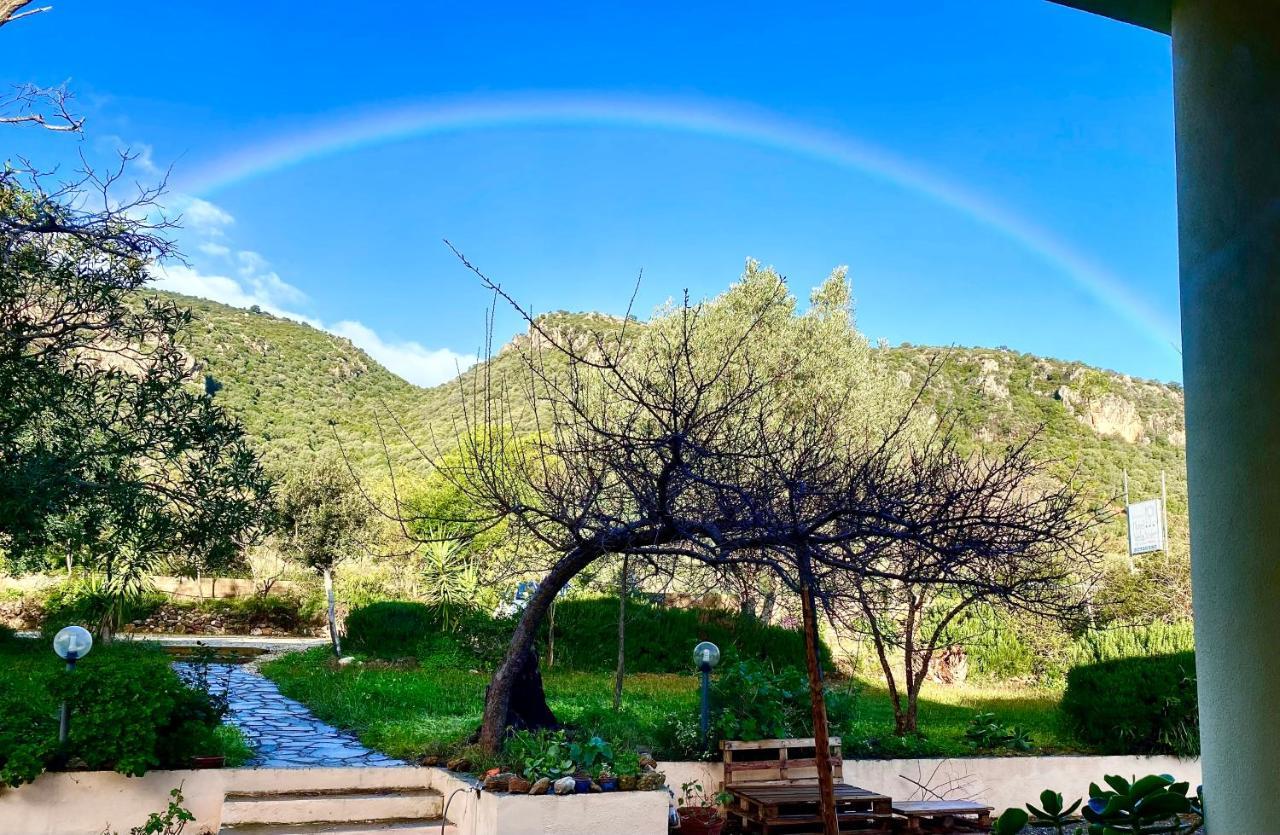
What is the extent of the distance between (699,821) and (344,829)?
90.4 inches

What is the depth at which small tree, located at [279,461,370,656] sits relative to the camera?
18.5 meters

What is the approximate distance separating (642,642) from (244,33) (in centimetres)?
1248

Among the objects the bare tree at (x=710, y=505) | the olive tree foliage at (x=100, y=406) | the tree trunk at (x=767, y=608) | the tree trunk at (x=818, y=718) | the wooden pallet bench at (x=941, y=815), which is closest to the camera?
the tree trunk at (x=818, y=718)

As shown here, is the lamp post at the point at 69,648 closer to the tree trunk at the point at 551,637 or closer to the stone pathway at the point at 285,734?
the stone pathway at the point at 285,734

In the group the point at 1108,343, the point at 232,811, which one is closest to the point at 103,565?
the point at 232,811

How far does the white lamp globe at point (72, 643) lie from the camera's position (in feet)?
19.8

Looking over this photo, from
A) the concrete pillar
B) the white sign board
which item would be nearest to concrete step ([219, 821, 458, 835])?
the concrete pillar

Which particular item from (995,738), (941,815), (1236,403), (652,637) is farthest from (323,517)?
(1236,403)

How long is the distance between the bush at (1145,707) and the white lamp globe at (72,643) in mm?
8185

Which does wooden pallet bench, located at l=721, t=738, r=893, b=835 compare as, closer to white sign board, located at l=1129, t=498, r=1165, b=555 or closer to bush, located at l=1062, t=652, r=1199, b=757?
bush, located at l=1062, t=652, r=1199, b=757

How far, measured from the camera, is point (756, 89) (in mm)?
16500

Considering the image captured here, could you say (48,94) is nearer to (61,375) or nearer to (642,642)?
(61,375)

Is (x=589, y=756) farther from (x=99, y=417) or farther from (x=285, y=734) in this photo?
(x=99, y=417)

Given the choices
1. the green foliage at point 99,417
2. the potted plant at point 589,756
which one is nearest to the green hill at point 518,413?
the green foliage at point 99,417
